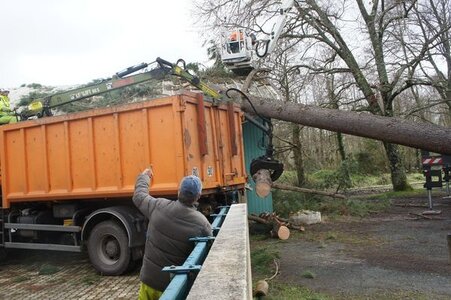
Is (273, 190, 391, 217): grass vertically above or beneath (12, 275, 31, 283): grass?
above

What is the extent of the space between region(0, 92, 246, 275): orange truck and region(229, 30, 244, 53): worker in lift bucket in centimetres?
143

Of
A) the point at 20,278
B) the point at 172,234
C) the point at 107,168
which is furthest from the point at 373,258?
the point at 20,278

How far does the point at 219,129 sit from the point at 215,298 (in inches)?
216

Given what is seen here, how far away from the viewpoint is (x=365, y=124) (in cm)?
894

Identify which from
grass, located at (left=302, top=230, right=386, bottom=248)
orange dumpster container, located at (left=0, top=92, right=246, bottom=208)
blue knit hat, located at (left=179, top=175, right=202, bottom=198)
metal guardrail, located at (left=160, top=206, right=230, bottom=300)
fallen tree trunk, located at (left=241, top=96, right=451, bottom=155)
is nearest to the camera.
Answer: metal guardrail, located at (left=160, top=206, right=230, bottom=300)

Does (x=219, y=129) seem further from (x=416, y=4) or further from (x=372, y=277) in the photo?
(x=416, y=4)

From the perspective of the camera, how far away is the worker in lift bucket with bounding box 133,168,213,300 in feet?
10.8

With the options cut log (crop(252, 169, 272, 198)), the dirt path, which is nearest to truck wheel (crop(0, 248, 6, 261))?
cut log (crop(252, 169, 272, 198))

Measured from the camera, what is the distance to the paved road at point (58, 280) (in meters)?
5.89

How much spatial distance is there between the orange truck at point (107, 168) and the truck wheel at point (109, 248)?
0.05 ft

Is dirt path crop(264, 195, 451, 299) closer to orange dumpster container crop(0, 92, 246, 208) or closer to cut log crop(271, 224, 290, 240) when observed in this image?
cut log crop(271, 224, 290, 240)

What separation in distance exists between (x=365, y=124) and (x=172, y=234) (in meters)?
6.55

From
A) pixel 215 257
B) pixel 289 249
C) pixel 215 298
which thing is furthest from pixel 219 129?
pixel 215 298

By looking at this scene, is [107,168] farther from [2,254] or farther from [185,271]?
[185,271]
